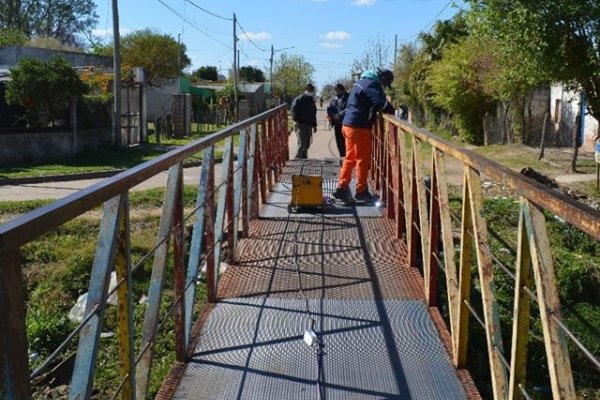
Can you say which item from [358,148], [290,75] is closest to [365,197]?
[358,148]

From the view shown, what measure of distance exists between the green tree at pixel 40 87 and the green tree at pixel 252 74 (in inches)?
2576

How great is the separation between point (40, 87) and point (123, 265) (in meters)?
18.9

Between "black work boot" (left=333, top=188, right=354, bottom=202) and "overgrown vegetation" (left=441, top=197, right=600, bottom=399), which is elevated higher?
"black work boot" (left=333, top=188, right=354, bottom=202)

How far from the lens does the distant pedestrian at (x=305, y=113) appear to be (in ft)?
44.0

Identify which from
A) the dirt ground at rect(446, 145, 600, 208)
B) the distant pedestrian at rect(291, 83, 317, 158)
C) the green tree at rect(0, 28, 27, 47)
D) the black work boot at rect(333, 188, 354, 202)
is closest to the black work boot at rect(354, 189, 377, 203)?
the black work boot at rect(333, 188, 354, 202)

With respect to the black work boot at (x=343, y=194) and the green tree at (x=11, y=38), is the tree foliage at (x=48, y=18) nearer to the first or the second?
the green tree at (x=11, y=38)

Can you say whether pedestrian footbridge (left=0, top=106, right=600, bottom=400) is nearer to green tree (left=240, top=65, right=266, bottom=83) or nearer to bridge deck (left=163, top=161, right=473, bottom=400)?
bridge deck (left=163, top=161, right=473, bottom=400)

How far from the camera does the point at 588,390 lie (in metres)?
6.49

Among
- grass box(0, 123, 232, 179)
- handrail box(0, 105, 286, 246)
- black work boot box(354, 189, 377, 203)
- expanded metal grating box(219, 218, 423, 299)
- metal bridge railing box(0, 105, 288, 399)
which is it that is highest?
handrail box(0, 105, 286, 246)

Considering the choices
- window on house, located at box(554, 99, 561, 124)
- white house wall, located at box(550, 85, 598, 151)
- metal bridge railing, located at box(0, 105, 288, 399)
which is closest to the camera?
metal bridge railing, located at box(0, 105, 288, 399)

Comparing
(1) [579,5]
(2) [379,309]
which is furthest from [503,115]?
(2) [379,309]

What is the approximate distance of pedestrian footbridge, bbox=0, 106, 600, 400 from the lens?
7.45ft

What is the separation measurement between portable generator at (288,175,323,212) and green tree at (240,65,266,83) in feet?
260

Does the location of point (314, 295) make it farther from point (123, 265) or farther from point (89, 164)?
point (89, 164)
